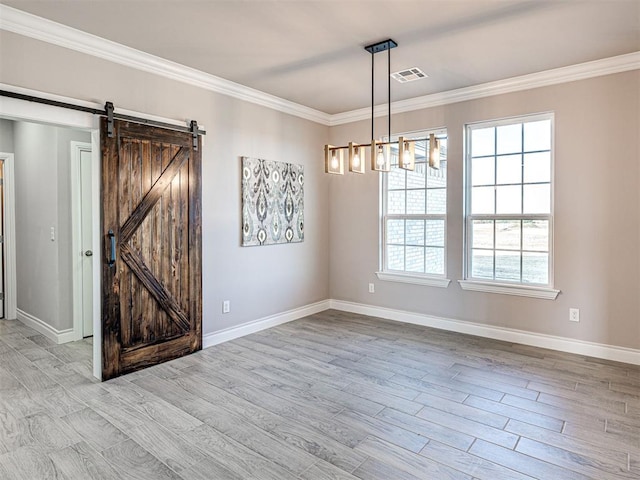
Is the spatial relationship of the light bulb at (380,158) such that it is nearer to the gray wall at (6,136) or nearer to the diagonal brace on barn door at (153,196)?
the diagonal brace on barn door at (153,196)

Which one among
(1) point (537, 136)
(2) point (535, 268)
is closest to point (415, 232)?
(2) point (535, 268)

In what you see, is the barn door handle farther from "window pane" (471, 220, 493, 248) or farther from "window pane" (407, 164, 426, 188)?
"window pane" (471, 220, 493, 248)

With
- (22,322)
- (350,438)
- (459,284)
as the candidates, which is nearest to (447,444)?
(350,438)

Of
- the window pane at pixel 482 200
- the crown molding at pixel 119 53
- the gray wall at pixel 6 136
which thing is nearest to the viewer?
the crown molding at pixel 119 53

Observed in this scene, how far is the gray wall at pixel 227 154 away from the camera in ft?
10.2

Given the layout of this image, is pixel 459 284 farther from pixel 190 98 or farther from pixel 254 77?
pixel 190 98

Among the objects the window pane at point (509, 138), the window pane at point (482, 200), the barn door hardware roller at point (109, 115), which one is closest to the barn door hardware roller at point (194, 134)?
the barn door hardware roller at point (109, 115)

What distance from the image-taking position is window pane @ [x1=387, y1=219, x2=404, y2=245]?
17.2 ft

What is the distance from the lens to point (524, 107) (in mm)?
4188

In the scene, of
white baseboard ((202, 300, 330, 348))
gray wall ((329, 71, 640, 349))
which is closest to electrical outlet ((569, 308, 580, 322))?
gray wall ((329, 71, 640, 349))

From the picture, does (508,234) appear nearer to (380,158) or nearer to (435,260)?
(435,260)

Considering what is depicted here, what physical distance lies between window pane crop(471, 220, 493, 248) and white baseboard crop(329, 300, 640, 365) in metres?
0.91

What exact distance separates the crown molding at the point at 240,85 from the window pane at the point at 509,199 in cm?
103

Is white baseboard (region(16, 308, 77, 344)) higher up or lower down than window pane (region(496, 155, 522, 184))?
lower down
